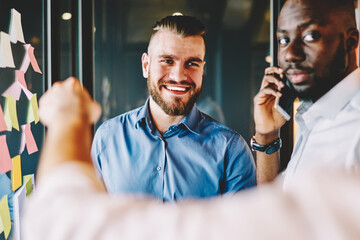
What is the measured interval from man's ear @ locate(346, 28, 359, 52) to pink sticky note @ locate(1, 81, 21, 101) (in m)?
1.25

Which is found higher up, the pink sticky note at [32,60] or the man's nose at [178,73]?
the pink sticky note at [32,60]

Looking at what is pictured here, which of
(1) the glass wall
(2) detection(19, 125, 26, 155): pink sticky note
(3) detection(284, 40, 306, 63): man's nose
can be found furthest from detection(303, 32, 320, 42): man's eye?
(1) the glass wall

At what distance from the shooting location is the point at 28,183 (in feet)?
4.62

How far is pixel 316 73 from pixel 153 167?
3.20 feet

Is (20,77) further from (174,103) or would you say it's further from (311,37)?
(311,37)

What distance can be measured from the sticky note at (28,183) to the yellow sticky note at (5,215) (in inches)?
7.4

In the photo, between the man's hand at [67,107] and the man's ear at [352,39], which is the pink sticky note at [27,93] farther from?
the man's ear at [352,39]

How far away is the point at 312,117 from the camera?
1036 millimetres

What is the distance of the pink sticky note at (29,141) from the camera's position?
1.37 m

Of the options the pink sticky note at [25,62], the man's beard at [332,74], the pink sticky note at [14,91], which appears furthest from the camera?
the pink sticky note at [25,62]

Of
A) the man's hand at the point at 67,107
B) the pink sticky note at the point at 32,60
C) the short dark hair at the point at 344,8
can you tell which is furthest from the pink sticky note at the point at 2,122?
the short dark hair at the point at 344,8

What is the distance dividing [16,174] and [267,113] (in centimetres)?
113

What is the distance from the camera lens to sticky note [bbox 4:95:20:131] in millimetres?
1158

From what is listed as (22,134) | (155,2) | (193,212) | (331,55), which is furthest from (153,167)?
(155,2)
